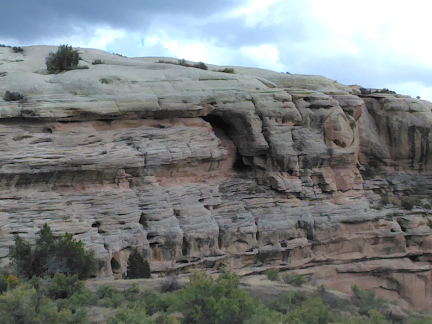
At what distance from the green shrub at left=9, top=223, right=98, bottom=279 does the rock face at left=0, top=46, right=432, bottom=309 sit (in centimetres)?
70

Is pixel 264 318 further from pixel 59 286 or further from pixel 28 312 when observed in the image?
pixel 59 286

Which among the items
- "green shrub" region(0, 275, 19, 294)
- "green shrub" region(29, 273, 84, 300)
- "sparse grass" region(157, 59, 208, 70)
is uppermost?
"sparse grass" region(157, 59, 208, 70)

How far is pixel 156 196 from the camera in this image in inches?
750

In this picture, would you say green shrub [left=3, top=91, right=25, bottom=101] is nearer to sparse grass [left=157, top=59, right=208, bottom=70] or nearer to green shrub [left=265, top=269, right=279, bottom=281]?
sparse grass [left=157, top=59, right=208, bottom=70]

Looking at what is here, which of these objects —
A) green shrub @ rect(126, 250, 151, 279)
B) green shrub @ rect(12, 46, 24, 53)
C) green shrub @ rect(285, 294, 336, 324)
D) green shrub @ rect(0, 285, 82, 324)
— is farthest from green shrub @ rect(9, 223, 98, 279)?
green shrub @ rect(12, 46, 24, 53)

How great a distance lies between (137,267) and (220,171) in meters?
7.02

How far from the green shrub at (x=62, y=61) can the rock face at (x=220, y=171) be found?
51 cm

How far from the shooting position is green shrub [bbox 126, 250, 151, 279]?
54.4 feet

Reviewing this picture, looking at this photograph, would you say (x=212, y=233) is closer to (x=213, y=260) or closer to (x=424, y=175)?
(x=213, y=260)

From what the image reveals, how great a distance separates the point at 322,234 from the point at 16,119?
45.4 ft

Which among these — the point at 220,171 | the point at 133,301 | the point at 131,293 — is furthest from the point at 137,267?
the point at 220,171

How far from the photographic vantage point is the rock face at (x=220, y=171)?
17.2 metres

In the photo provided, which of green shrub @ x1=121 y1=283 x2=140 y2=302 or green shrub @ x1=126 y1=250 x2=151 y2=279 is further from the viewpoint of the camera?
green shrub @ x1=126 y1=250 x2=151 y2=279

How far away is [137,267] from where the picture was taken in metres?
16.7
